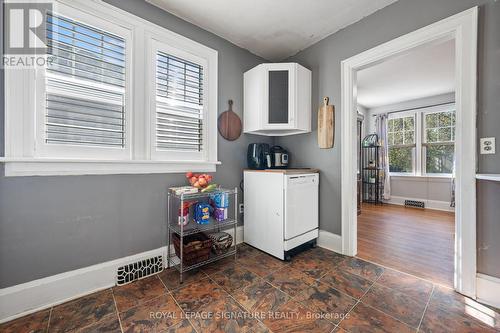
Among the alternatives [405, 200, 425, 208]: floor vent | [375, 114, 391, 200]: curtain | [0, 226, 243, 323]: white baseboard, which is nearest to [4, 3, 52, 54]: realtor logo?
[0, 226, 243, 323]: white baseboard

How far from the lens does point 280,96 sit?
240 centimetres

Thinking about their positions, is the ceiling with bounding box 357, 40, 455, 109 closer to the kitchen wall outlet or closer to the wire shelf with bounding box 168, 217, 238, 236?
the kitchen wall outlet

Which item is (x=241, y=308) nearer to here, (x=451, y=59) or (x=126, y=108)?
(x=126, y=108)

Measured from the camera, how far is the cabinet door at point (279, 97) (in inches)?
93.2

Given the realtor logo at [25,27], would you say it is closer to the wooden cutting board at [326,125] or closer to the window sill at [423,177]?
the wooden cutting board at [326,125]

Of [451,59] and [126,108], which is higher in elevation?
[451,59]

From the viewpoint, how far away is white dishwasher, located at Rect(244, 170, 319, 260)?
2.07 meters

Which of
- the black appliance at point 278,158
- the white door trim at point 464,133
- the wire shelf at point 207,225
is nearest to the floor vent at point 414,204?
the white door trim at point 464,133

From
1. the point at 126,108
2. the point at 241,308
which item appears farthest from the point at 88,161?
the point at 241,308

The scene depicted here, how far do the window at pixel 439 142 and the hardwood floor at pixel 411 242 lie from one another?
1.14m

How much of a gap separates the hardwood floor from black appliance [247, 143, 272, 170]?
1.44 metres

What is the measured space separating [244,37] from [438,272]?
3.07 metres

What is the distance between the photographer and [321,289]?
1.63m

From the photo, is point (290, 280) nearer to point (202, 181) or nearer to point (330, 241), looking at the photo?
point (330, 241)
